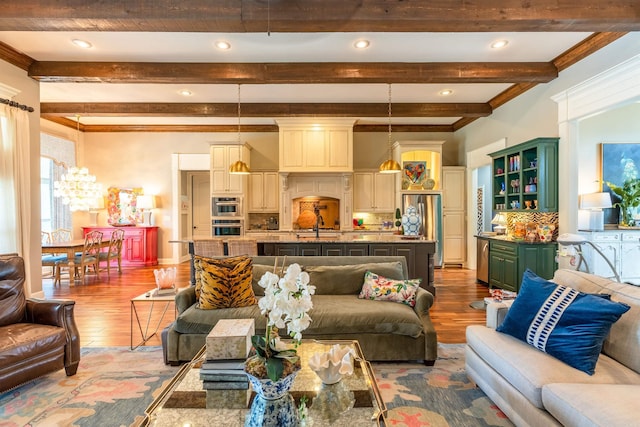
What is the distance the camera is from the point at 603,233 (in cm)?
435

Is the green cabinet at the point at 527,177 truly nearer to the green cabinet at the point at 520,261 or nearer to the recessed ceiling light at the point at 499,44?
the green cabinet at the point at 520,261

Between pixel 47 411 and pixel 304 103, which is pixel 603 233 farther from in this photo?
pixel 47 411

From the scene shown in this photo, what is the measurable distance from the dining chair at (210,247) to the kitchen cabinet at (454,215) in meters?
4.93

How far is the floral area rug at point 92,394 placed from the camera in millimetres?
2090

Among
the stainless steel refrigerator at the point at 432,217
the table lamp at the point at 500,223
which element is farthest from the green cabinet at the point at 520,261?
the stainless steel refrigerator at the point at 432,217

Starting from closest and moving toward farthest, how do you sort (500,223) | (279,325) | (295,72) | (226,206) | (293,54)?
(279,325)
(293,54)
(295,72)
(500,223)
(226,206)

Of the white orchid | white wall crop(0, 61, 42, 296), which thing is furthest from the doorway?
the white orchid

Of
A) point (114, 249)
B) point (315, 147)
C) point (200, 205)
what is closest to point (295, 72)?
point (315, 147)

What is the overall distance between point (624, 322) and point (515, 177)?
13.1 ft

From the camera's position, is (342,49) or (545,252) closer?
(342,49)

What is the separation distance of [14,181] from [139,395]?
136 inches

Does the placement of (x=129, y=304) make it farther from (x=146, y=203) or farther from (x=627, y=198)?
(x=627, y=198)

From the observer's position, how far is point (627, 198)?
4.67 meters

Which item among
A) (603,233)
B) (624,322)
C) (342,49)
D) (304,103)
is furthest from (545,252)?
(304,103)
